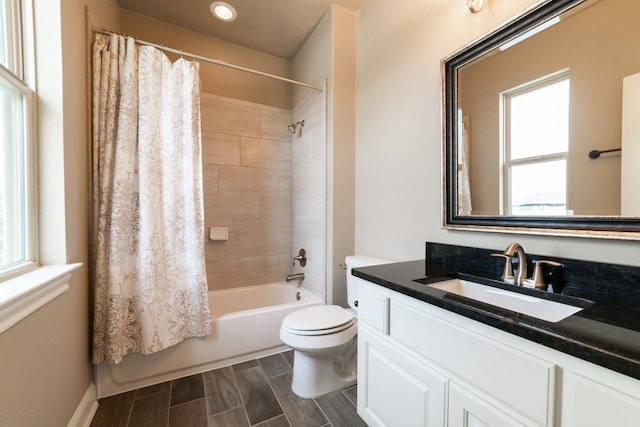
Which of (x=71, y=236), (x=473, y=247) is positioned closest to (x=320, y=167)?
(x=473, y=247)

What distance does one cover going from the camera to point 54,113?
3.66 ft

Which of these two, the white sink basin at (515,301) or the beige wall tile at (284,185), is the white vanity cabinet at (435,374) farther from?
the beige wall tile at (284,185)

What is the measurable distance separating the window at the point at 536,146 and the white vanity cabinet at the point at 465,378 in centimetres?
63

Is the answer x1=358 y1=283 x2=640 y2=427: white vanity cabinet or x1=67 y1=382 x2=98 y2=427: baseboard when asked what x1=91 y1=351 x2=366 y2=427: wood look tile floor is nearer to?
x1=67 y1=382 x2=98 y2=427: baseboard

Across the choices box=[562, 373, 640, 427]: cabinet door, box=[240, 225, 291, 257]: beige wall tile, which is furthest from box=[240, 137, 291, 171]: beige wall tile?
box=[562, 373, 640, 427]: cabinet door

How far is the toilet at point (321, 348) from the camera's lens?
4.77ft

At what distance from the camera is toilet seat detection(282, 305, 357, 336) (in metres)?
1.46

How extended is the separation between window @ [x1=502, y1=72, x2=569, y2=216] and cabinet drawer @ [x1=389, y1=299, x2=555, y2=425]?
2.08 ft

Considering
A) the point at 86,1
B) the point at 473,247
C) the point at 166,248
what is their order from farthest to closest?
the point at 166,248, the point at 86,1, the point at 473,247

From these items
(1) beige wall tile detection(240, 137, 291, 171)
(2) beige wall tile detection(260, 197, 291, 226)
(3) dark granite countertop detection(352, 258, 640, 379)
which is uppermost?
(1) beige wall tile detection(240, 137, 291, 171)

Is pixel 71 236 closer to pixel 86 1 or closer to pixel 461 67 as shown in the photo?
pixel 86 1

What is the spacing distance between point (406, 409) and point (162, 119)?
6.73 ft

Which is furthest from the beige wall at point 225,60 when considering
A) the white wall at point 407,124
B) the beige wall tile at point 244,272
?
the beige wall tile at point 244,272

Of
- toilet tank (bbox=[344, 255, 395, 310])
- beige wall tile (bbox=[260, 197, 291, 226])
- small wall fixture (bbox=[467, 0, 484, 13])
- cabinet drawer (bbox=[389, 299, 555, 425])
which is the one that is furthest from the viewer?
beige wall tile (bbox=[260, 197, 291, 226])
